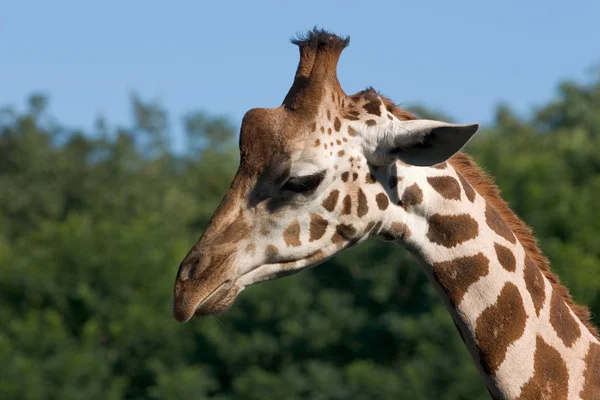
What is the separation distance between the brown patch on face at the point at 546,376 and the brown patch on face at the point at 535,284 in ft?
0.67

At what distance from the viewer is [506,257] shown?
617 centimetres

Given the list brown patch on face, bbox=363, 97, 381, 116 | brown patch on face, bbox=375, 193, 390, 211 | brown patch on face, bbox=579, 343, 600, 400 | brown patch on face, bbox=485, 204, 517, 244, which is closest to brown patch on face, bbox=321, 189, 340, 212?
brown patch on face, bbox=375, 193, 390, 211

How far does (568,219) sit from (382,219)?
29835 millimetres

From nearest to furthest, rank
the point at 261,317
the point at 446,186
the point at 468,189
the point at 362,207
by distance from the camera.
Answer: the point at 362,207 → the point at 446,186 → the point at 468,189 → the point at 261,317

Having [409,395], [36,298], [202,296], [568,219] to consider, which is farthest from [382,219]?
[36,298]

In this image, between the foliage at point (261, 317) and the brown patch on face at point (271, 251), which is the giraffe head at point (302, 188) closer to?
the brown patch on face at point (271, 251)

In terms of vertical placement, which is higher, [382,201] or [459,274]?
[382,201]

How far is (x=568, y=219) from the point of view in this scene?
34.9 m

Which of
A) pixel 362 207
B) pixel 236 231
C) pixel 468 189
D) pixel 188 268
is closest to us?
pixel 188 268

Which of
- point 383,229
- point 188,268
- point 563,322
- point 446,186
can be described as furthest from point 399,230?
point 188,268

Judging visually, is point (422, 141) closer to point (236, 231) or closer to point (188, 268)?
point (236, 231)

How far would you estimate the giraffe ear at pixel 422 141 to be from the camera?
230 inches

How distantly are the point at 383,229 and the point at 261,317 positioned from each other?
102ft

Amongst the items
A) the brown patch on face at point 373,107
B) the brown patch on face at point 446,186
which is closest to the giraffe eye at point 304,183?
the brown patch on face at point 373,107
